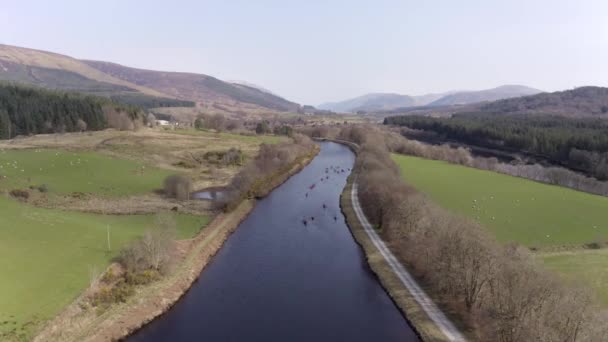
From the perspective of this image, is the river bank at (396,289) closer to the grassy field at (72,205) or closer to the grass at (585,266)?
the grass at (585,266)

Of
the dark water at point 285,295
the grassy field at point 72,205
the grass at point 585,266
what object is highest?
the grassy field at point 72,205

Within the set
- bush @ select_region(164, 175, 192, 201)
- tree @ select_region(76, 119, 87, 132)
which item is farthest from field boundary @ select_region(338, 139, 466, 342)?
tree @ select_region(76, 119, 87, 132)

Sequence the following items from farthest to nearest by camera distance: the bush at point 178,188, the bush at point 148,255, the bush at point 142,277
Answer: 1. the bush at point 178,188
2. the bush at point 148,255
3. the bush at point 142,277

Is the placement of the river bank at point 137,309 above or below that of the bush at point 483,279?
below

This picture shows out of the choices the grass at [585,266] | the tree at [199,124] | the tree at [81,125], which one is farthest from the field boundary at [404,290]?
the tree at [199,124]

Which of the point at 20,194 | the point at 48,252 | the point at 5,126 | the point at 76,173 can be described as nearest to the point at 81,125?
the point at 5,126

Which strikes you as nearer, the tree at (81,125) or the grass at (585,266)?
the grass at (585,266)
